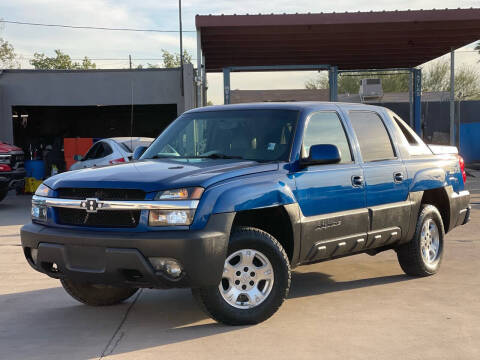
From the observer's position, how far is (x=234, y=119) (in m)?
6.68

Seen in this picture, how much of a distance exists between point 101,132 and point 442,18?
18.8m

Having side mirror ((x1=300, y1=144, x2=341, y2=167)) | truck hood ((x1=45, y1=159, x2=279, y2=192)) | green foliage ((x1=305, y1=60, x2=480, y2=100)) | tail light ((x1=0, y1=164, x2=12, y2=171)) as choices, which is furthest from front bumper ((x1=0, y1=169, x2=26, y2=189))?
green foliage ((x1=305, y1=60, x2=480, y2=100))

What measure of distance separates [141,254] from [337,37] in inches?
670

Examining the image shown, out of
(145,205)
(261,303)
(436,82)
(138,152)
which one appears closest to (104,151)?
(138,152)

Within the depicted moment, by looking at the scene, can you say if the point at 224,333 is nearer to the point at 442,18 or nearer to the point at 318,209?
the point at 318,209

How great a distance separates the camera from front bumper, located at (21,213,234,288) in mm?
5148

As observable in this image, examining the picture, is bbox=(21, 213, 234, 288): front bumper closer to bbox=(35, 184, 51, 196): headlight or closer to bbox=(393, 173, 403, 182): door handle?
bbox=(35, 184, 51, 196): headlight

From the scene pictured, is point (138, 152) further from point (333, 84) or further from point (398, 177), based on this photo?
point (333, 84)

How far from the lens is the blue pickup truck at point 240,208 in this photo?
5.25 metres

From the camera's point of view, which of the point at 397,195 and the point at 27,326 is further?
the point at 397,195

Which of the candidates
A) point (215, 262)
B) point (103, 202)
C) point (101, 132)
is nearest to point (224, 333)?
point (215, 262)

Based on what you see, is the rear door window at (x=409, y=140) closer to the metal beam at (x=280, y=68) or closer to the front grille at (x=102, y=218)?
the front grille at (x=102, y=218)

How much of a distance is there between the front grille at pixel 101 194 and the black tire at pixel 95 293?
3.23ft

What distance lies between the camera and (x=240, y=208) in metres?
5.48
